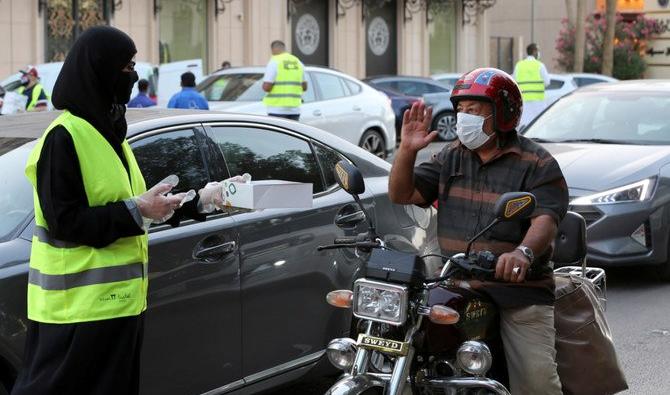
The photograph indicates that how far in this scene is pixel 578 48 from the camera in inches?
1330

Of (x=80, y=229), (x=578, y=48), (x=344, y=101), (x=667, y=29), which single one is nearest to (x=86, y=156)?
(x=80, y=229)

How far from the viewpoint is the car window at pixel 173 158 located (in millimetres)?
4801

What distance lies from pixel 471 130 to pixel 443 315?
0.88m

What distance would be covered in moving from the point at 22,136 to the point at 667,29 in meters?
40.6

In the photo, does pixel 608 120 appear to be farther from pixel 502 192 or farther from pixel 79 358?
pixel 79 358

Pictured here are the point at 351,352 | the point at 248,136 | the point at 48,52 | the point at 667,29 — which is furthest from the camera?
the point at 667,29

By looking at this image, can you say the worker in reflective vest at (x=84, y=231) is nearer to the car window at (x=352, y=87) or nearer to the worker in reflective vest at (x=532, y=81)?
the car window at (x=352, y=87)

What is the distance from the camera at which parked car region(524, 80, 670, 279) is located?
8.44 metres

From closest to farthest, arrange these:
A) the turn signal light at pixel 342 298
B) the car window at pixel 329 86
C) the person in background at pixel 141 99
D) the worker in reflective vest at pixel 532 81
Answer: the turn signal light at pixel 342 298 → the person in background at pixel 141 99 → the car window at pixel 329 86 → the worker in reflective vest at pixel 532 81

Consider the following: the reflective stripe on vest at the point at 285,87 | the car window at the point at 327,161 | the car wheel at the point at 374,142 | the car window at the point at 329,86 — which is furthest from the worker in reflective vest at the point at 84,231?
the car wheel at the point at 374,142

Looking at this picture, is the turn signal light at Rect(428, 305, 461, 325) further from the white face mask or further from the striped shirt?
the white face mask

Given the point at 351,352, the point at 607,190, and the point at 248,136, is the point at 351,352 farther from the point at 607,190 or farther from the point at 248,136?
the point at 607,190

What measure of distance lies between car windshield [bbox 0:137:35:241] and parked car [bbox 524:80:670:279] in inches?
194

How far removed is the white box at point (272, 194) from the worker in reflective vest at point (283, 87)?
10.7m
